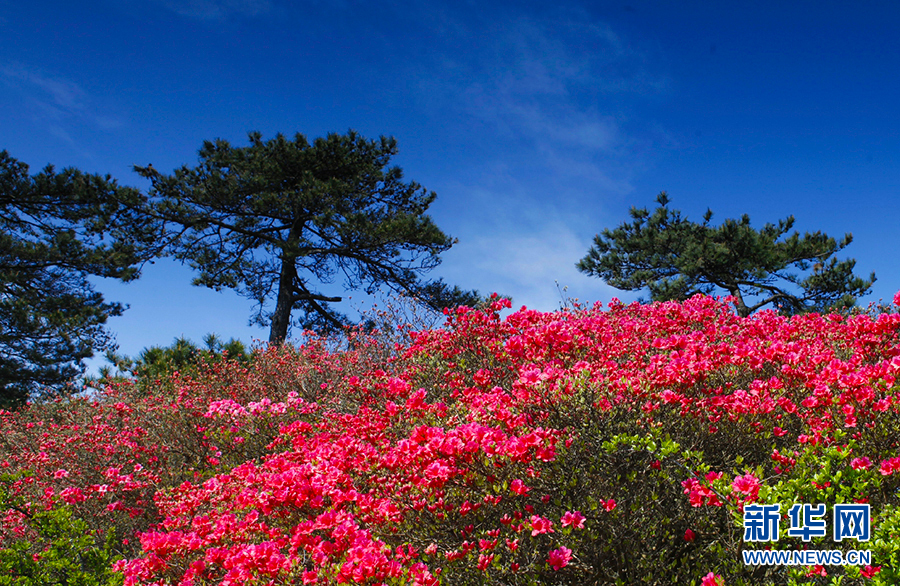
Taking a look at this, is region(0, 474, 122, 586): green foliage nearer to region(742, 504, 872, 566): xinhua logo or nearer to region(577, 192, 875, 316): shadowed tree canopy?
region(742, 504, 872, 566): xinhua logo

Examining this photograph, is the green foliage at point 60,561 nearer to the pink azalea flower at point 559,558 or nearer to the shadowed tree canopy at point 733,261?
the pink azalea flower at point 559,558

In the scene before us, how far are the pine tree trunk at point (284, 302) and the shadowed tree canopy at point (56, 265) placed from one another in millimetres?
3688

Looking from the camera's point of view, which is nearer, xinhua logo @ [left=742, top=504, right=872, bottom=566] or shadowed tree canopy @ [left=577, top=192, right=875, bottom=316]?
xinhua logo @ [left=742, top=504, right=872, bottom=566]

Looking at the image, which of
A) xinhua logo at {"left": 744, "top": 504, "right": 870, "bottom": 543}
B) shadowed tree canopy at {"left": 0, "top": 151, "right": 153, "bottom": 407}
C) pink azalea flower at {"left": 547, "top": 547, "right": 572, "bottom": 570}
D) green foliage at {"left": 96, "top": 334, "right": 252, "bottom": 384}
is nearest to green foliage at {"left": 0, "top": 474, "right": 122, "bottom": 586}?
pink azalea flower at {"left": 547, "top": 547, "right": 572, "bottom": 570}

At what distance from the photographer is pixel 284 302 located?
1554cm

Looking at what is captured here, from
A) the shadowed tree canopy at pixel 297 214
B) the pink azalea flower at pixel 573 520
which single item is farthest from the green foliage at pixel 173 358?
the pink azalea flower at pixel 573 520

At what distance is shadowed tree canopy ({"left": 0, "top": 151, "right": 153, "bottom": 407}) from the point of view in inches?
534

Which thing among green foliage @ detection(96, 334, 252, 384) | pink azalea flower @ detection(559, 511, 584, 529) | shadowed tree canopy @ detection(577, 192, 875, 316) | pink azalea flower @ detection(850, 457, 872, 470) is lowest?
pink azalea flower @ detection(559, 511, 584, 529)

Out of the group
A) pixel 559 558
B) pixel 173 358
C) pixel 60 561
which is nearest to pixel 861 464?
pixel 559 558

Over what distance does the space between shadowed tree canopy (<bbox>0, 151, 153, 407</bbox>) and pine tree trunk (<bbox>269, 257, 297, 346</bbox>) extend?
3.69m

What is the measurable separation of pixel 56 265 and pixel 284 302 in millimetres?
5912

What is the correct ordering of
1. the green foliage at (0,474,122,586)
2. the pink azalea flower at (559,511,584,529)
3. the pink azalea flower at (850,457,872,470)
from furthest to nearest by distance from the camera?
the green foliage at (0,474,122,586)
the pink azalea flower at (559,511,584,529)
the pink azalea flower at (850,457,872,470)

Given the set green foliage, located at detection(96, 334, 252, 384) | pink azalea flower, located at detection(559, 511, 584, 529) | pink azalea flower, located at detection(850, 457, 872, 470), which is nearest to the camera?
pink azalea flower, located at detection(850, 457, 872, 470)

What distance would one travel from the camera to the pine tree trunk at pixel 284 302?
49.7 feet
